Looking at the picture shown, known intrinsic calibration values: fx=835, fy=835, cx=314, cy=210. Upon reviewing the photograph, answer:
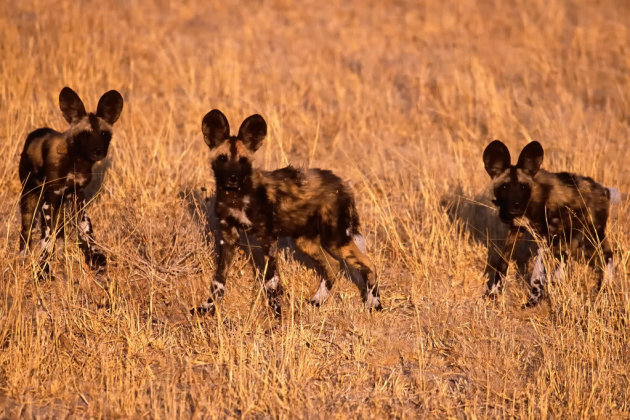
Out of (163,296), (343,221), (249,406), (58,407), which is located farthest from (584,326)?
(58,407)

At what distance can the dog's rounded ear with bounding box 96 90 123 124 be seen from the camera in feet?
18.7

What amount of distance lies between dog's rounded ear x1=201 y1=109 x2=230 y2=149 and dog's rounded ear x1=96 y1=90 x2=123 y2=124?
32.0 inches

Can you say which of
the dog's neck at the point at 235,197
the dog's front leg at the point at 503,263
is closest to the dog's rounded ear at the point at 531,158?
the dog's front leg at the point at 503,263

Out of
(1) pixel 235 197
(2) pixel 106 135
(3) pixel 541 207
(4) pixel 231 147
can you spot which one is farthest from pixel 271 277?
(3) pixel 541 207

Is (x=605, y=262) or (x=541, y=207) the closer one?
(x=541, y=207)

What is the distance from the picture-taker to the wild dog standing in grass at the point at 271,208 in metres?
5.23

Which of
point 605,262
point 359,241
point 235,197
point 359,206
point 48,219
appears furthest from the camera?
point 359,206

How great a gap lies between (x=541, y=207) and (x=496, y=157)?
0.46 m

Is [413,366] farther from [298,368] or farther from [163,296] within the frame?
[163,296]

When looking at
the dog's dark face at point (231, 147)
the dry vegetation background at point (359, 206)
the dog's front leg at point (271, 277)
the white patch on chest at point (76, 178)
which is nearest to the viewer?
the dry vegetation background at point (359, 206)

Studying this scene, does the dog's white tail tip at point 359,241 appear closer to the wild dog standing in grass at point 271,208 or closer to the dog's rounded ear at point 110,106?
the wild dog standing in grass at point 271,208

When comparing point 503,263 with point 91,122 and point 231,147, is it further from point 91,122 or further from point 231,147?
point 91,122

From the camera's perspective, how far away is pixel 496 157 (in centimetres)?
574

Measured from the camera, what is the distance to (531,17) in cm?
1314
